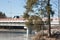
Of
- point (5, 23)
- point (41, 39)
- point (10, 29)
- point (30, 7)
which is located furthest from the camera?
point (10, 29)

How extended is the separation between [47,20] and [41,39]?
2.00 m

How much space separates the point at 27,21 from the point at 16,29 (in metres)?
27.8

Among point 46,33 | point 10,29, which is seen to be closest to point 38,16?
point 46,33

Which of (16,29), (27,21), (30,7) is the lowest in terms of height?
(16,29)

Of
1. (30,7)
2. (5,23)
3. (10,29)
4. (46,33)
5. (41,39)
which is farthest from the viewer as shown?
(10,29)

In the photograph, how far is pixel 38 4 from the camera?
61.9ft

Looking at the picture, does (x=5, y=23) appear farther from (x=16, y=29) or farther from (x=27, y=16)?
(x=27, y=16)

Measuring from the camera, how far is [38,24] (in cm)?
1859

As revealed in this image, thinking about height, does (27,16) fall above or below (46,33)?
above

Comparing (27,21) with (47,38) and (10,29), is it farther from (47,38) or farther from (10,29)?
(10,29)

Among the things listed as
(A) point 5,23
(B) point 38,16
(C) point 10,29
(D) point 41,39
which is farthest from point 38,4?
(C) point 10,29

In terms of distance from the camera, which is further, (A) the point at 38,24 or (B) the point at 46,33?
(B) the point at 46,33

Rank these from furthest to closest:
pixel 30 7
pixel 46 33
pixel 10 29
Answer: pixel 10 29, pixel 46 33, pixel 30 7

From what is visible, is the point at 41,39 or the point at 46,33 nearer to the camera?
the point at 41,39
